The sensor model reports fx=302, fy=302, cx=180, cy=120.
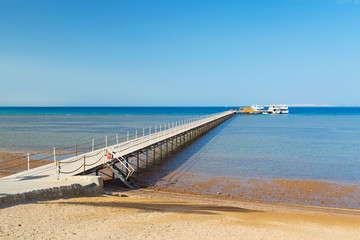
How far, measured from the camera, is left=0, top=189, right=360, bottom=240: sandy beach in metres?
7.85

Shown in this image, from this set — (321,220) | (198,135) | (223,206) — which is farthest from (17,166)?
(198,135)

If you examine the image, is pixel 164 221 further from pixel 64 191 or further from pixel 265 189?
pixel 265 189

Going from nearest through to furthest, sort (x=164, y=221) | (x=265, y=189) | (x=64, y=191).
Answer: (x=164, y=221) → (x=64, y=191) → (x=265, y=189)

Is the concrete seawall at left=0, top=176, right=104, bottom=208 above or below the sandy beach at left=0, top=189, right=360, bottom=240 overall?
above

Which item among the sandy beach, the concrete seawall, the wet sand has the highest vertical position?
the concrete seawall

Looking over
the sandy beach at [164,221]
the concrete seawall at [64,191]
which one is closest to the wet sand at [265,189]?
the sandy beach at [164,221]

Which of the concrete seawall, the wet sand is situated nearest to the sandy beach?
the concrete seawall

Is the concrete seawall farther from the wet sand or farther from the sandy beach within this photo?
the wet sand

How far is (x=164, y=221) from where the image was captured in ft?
29.6

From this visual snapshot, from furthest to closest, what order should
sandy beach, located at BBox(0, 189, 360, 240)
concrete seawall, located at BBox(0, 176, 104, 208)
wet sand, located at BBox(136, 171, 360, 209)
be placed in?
1. wet sand, located at BBox(136, 171, 360, 209)
2. concrete seawall, located at BBox(0, 176, 104, 208)
3. sandy beach, located at BBox(0, 189, 360, 240)

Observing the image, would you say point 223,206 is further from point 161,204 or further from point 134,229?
point 134,229

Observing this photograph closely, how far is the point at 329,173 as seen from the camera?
61.7 ft

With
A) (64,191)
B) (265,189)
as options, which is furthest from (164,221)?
(265,189)

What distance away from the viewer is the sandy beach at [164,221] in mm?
7848
